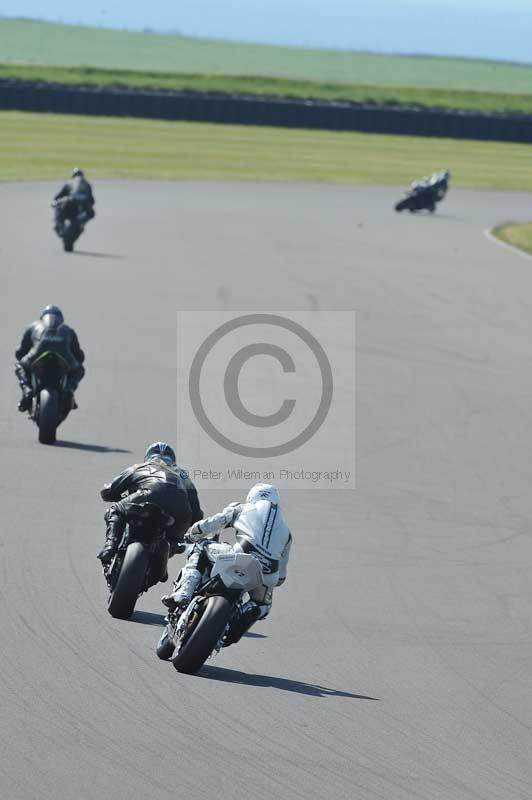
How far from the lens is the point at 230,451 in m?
15.4

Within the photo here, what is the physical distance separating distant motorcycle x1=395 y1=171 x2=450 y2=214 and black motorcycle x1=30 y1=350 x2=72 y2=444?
2809 centimetres

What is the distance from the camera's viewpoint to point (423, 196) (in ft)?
139

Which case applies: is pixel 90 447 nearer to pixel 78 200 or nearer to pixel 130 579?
pixel 130 579

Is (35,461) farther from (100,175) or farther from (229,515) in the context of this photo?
(100,175)

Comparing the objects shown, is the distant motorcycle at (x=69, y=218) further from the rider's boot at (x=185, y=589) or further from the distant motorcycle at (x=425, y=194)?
the rider's boot at (x=185, y=589)

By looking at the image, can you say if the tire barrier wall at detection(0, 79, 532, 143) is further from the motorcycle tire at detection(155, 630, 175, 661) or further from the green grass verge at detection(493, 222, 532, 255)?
the motorcycle tire at detection(155, 630, 175, 661)

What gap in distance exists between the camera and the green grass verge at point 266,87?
211 feet

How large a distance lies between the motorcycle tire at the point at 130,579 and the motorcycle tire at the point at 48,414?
5.51 meters

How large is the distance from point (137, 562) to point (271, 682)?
1170 millimetres

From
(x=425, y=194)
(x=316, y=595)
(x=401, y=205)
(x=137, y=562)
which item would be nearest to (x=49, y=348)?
(x=316, y=595)

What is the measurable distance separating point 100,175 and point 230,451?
105 feet

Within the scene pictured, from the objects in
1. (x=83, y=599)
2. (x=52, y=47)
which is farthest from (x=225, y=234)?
(x=52, y=47)

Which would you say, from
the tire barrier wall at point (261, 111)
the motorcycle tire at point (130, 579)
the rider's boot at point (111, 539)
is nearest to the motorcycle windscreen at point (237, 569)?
the motorcycle tire at point (130, 579)

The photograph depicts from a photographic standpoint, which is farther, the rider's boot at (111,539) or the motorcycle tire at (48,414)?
the motorcycle tire at (48,414)
